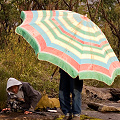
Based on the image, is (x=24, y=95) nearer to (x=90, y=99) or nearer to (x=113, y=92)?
(x=90, y=99)

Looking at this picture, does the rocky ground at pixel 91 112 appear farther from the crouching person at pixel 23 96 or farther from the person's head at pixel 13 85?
the person's head at pixel 13 85

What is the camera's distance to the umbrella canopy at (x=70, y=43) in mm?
4457

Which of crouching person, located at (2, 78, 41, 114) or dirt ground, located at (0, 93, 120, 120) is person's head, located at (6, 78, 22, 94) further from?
dirt ground, located at (0, 93, 120, 120)

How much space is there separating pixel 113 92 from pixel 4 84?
4.70 m

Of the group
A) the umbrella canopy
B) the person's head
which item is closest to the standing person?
the umbrella canopy

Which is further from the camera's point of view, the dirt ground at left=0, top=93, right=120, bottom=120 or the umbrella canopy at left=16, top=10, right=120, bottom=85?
the dirt ground at left=0, top=93, right=120, bottom=120

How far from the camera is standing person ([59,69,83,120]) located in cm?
505

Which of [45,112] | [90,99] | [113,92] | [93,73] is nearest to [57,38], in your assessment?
[93,73]

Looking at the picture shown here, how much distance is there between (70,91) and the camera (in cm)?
527

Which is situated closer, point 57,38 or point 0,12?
point 57,38

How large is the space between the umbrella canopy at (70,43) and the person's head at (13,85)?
1013 millimetres

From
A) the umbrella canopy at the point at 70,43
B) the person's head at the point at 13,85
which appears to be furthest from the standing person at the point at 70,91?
the person's head at the point at 13,85

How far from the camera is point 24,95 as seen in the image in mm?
5641

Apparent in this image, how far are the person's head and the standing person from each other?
29.2 inches
